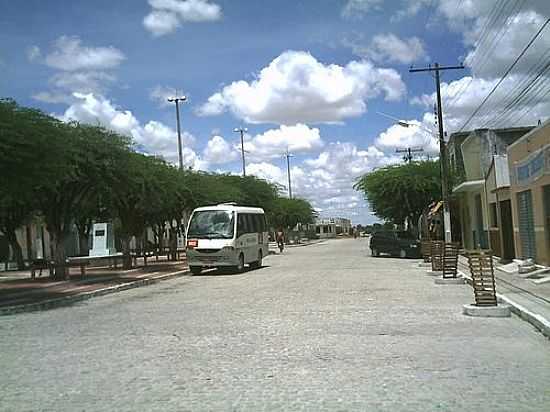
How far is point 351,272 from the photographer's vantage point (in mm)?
28109

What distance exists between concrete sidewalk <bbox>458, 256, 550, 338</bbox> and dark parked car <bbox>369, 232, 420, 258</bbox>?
16.5 m

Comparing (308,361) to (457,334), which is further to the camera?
(457,334)

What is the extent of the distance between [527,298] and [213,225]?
1587cm

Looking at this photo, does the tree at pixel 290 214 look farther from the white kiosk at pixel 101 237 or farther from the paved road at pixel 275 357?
the paved road at pixel 275 357

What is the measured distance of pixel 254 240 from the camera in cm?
3297

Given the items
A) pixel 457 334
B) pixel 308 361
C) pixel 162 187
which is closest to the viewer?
pixel 308 361

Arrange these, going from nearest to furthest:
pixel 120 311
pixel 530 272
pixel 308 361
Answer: pixel 308 361
pixel 120 311
pixel 530 272

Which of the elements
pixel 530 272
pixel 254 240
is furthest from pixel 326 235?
pixel 530 272

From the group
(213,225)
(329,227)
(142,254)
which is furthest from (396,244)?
(329,227)

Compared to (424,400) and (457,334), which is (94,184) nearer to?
(457,334)

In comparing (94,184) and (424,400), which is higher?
(94,184)

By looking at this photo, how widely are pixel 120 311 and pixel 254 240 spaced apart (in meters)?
16.9

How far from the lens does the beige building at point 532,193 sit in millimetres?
22569

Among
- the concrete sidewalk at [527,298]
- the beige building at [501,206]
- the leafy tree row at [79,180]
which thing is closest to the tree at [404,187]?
the leafy tree row at [79,180]
